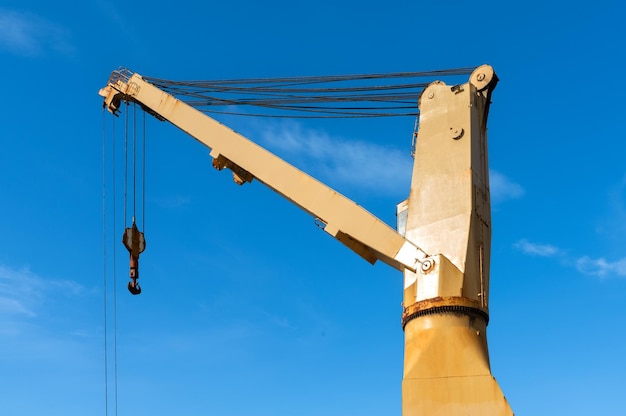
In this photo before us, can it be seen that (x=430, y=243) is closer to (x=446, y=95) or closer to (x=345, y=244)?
(x=345, y=244)

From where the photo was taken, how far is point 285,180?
62.9 feet

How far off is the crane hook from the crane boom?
3419 millimetres

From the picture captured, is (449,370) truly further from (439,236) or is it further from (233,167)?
(233,167)

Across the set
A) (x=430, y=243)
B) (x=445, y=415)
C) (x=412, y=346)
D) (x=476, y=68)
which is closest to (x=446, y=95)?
(x=476, y=68)

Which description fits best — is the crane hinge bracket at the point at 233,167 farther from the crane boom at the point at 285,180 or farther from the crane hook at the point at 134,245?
the crane hook at the point at 134,245

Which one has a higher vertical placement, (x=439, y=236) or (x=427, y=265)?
(x=439, y=236)

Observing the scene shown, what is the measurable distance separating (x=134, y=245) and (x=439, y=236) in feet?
32.0

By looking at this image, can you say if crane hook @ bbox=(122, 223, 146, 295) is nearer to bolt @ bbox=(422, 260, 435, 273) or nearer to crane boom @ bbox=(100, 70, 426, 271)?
crane boom @ bbox=(100, 70, 426, 271)

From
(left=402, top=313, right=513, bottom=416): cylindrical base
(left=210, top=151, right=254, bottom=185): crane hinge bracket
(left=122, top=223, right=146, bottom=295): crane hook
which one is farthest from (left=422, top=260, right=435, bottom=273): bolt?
(left=122, top=223, right=146, bottom=295): crane hook

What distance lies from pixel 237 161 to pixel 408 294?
6253mm

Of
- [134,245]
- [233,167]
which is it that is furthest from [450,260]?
[134,245]

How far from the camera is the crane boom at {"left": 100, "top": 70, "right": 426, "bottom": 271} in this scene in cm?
1712

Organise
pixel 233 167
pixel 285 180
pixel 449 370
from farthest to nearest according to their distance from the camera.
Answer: pixel 233 167 < pixel 285 180 < pixel 449 370

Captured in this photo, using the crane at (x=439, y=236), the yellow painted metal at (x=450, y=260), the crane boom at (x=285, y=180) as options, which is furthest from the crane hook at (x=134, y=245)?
the yellow painted metal at (x=450, y=260)
